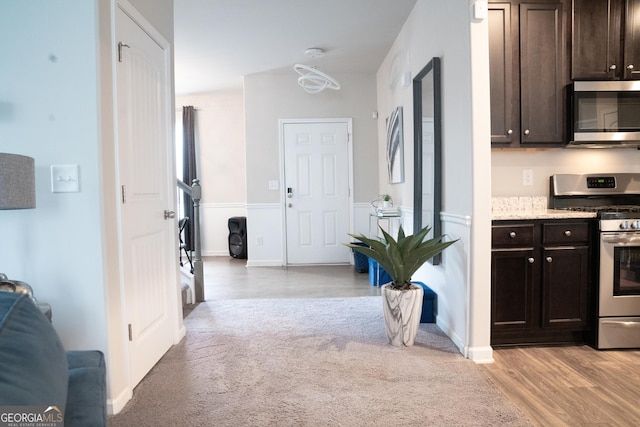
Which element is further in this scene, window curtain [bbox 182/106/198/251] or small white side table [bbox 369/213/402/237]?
window curtain [bbox 182/106/198/251]

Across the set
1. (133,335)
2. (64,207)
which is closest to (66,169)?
(64,207)

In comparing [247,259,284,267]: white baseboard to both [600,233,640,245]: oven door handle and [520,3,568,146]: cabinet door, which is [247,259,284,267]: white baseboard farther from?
[600,233,640,245]: oven door handle

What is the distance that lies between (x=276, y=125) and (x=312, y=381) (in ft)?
13.8

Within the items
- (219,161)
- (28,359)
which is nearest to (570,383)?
(28,359)

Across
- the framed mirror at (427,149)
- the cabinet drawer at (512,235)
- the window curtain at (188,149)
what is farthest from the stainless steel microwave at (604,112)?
the window curtain at (188,149)

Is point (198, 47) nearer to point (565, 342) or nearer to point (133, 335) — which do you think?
point (133, 335)

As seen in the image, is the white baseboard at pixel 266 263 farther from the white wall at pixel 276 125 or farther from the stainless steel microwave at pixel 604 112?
the stainless steel microwave at pixel 604 112

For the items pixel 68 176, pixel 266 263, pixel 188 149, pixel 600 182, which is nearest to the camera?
pixel 68 176

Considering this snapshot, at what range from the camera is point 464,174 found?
2646mm

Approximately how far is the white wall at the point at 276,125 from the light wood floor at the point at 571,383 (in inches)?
140

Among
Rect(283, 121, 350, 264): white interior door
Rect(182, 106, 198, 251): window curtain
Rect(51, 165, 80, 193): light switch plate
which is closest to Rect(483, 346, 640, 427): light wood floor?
Rect(51, 165, 80, 193): light switch plate

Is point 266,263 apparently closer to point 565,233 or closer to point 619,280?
point 565,233

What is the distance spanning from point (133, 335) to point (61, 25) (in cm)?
150

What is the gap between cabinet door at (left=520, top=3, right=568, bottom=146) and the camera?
2.80 m
